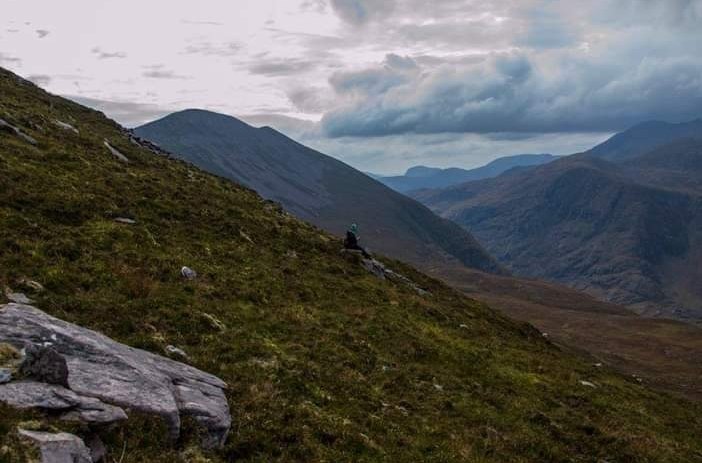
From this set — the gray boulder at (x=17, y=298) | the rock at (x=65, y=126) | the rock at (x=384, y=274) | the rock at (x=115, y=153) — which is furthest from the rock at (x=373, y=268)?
the rock at (x=65, y=126)

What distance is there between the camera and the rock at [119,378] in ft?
41.7

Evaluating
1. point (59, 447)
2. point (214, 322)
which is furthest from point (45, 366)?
point (214, 322)

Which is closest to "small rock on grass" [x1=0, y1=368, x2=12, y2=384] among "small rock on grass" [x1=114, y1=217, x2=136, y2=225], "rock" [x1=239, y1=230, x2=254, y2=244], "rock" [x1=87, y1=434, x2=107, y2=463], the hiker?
"rock" [x1=87, y1=434, x2=107, y2=463]

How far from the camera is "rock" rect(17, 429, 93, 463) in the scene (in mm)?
9939

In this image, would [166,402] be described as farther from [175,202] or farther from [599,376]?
[599,376]

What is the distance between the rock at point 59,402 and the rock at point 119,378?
47 millimetres

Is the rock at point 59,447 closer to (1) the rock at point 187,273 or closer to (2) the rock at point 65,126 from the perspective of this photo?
(1) the rock at point 187,273

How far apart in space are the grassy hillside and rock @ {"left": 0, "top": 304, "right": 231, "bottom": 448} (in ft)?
1.92

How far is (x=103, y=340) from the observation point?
49.8ft

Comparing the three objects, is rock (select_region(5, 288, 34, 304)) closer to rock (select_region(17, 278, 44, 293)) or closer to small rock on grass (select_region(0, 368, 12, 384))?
rock (select_region(17, 278, 44, 293))

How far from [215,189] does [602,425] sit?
34880mm

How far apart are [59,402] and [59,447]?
1.48 meters

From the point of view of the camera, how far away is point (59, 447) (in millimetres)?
10188

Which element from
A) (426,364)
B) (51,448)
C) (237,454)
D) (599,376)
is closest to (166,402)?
(237,454)
